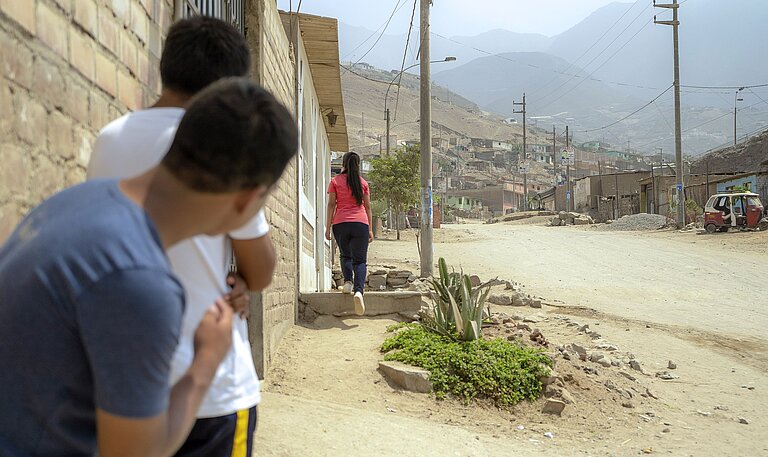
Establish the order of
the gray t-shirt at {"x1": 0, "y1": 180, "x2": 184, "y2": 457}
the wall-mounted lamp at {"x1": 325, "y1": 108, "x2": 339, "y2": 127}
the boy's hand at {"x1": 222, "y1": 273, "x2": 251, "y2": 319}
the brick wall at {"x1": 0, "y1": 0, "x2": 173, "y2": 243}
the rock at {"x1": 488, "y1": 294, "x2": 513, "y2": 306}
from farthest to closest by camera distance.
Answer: the wall-mounted lamp at {"x1": 325, "y1": 108, "x2": 339, "y2": 127} < the rock at {"x1": 488, "y1": 294, "x2": 513, "y2": 306} < the brick wall at {"x1": 0, "y1": 0, "x2": 173, "y2": 243} < the boy's hand at {"x1": 222, "y1": 273, "x2": 251, "y2": 319} < the gray t-shirt at {"x1": 0, "y1": 180, "x2": 184, "y2": 457}

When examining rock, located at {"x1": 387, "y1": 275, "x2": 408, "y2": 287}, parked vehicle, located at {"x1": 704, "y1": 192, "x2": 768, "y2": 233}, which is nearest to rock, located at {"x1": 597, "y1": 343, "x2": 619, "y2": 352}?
rock, located at {"x1": 387, "y1": 275, "x2": 408, "y2": 287}

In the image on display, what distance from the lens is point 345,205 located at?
23.7ft

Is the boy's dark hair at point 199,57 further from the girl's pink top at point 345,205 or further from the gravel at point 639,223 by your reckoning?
the gravel at point 639,223

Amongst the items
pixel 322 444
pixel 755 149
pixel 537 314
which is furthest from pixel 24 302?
pixel 755 149

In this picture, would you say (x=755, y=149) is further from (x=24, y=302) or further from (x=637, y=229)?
(x=24, y=302)

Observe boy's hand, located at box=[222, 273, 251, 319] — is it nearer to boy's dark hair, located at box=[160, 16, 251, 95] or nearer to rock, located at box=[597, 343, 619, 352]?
boy's dark hair, located at box=[160, 16, 251, 95]

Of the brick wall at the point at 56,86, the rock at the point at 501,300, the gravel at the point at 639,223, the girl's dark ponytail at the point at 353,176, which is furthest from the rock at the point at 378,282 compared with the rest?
the gravel at the point at 639,223

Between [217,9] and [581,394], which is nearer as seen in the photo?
[217,9]

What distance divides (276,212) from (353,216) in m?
1.35

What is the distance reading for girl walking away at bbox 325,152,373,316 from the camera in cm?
712

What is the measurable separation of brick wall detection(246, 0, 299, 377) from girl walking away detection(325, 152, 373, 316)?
516 millimetres

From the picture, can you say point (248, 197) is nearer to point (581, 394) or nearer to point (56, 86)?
point (56, 86)

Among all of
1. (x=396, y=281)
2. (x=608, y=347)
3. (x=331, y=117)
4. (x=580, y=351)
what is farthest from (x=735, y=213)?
(x=580, y=351)

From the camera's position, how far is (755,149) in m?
45.5
